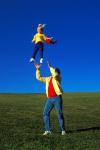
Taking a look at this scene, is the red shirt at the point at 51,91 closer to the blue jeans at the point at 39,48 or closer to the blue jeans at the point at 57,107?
the blue jeans at the point at 57,107

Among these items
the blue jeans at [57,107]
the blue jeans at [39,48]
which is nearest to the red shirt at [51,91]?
the blue jeans at [57,107]

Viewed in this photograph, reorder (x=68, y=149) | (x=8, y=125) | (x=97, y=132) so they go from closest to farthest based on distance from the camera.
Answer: (x=68, y=149), (x=97, y=132), (x=8, y=125)

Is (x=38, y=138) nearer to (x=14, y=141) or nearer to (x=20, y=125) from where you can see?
(x=14, y=141)

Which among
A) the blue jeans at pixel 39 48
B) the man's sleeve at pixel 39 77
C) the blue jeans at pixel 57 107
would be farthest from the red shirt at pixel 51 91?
the blue jeans at pixel 39 48

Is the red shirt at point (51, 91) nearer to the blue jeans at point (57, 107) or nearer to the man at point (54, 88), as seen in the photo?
the man at point (54, 88)

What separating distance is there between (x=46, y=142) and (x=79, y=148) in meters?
1.72

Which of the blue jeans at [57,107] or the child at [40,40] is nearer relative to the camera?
the child at [40,40]

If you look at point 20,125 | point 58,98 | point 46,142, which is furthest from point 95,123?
point 46,142

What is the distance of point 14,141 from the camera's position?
19500 mm

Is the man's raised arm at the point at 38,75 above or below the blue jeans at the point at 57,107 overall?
above

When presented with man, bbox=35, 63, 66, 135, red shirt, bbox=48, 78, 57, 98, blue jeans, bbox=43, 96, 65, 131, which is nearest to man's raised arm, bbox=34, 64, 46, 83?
man, bbox=35, 63, 66, 135

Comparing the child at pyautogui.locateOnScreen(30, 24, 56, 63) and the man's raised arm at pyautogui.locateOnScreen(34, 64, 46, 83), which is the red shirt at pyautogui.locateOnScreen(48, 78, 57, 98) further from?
the child at pyautogui.locateOnScreen(30, 24, 56, 63)

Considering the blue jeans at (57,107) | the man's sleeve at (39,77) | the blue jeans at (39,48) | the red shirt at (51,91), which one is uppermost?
the blue jeans at (39,48)

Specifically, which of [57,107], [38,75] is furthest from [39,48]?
[57,107]
